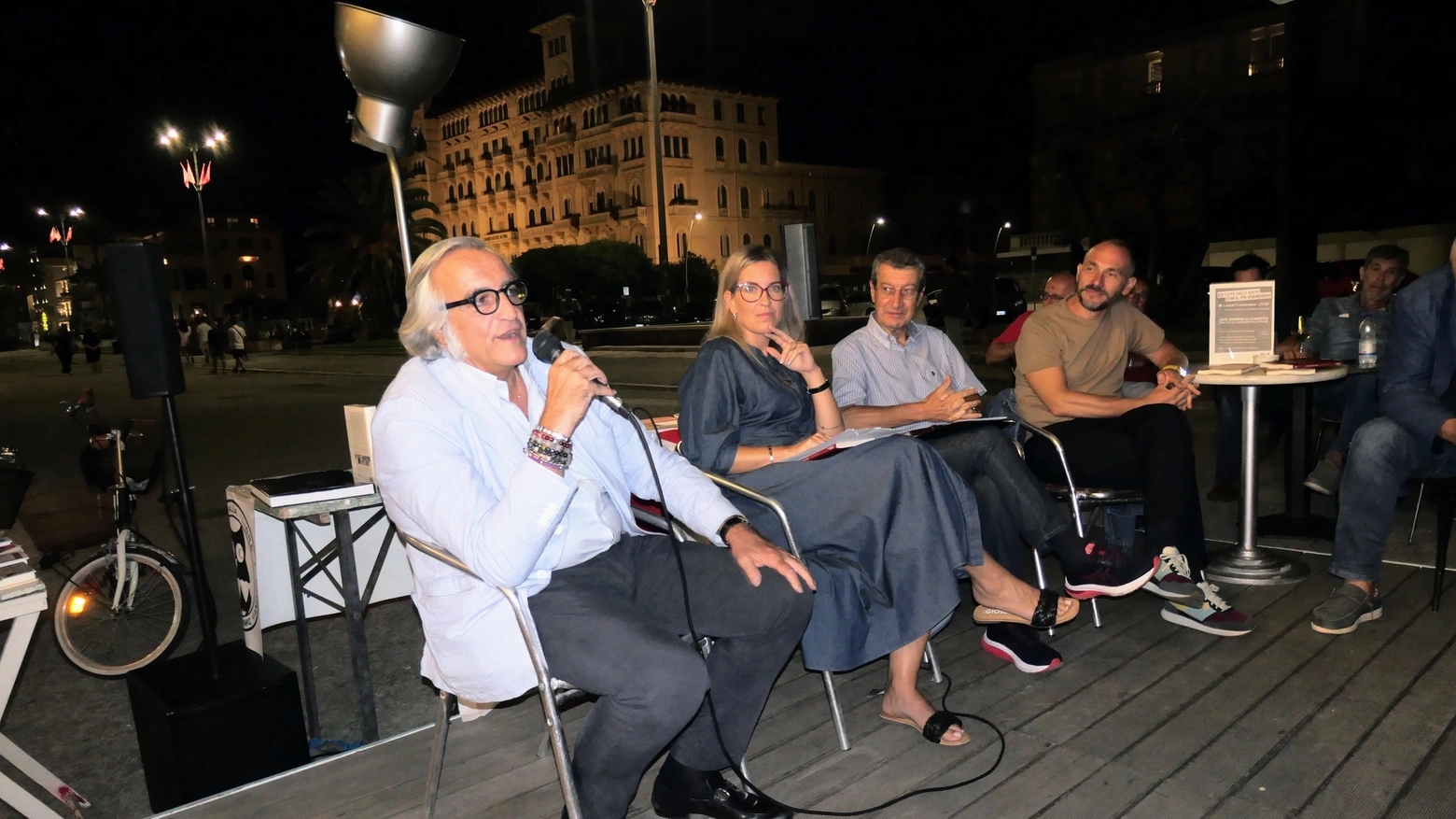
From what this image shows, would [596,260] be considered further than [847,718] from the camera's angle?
Yes

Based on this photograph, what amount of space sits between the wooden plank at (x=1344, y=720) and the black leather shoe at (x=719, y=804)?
119 centimetres

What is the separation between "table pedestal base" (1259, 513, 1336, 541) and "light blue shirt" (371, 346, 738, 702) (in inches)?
156

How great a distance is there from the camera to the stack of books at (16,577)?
2.31 m

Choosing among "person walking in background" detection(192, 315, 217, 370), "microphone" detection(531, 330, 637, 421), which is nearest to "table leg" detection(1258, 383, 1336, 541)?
"microphone" detection(531, 330, 637, 421)

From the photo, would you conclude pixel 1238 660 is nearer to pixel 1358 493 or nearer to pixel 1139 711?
pixel 1139 711

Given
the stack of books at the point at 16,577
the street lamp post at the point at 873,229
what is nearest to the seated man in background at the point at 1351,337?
the stack of books at the point at 16,577

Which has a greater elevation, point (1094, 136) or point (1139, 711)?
point (1094, 136)

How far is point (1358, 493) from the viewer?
3613 mm

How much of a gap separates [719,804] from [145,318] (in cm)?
218

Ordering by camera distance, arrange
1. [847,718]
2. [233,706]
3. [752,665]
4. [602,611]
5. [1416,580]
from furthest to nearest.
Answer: [1416,580] < [847,718] < [233,706] < [752,665] < [602,611]

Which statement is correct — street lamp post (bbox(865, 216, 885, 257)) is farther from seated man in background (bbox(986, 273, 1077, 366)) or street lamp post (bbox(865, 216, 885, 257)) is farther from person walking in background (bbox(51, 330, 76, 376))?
seated man in background (bbox(986, 273, 1077, 366))

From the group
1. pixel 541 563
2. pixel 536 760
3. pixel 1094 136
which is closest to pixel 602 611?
pixel 541 563

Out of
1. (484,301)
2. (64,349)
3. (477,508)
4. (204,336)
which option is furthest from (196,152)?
(477,508)

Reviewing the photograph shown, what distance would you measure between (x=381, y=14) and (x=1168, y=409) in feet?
11.2
